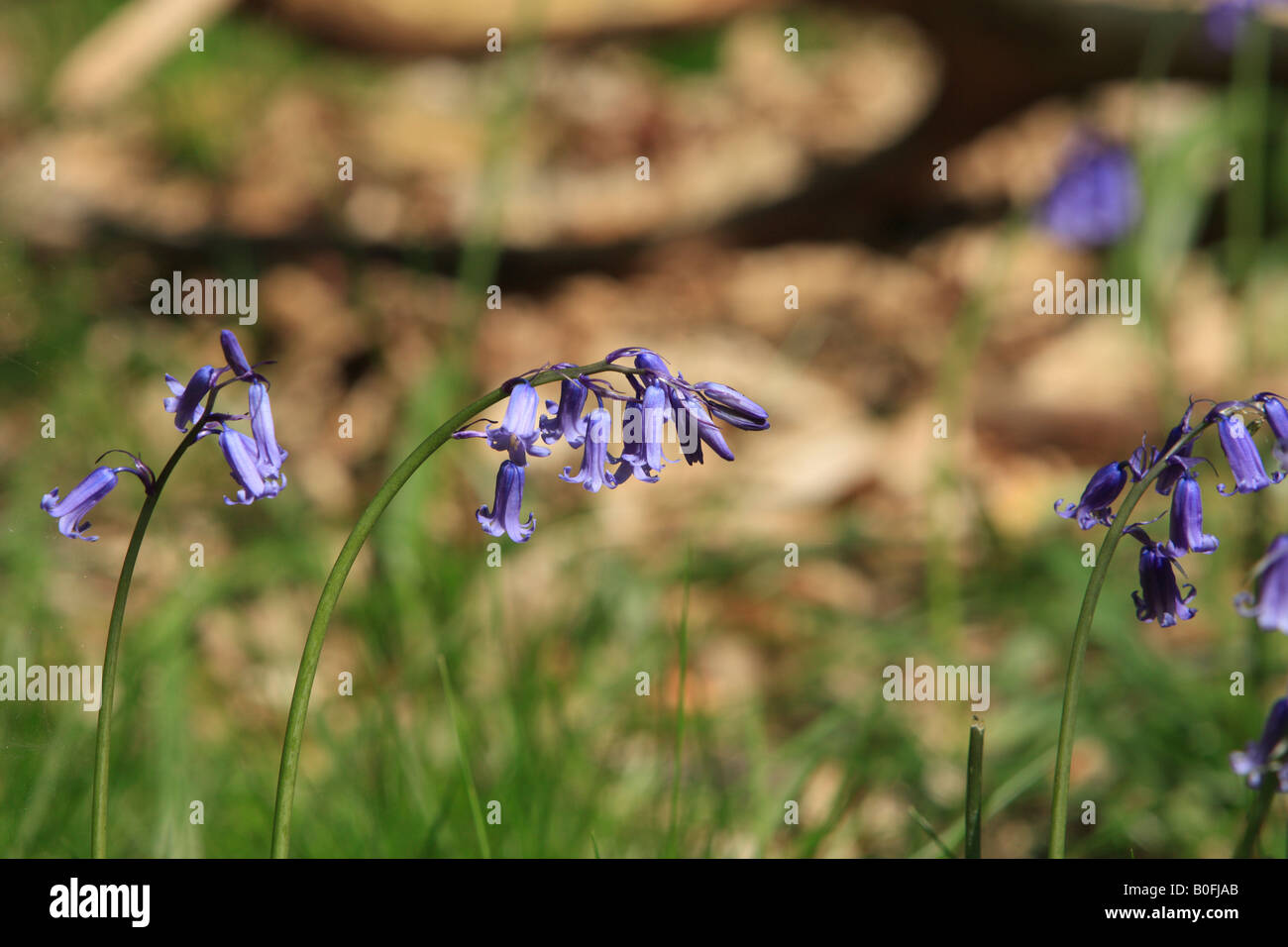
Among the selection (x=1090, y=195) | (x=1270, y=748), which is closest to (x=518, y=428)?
(x=1270, y=748)

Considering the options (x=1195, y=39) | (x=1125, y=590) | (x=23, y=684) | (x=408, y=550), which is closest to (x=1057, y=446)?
(x=1125, y=590)

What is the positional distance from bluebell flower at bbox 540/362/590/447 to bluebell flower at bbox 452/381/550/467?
0.05 ft

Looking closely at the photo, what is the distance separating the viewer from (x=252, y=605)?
307 centimetres

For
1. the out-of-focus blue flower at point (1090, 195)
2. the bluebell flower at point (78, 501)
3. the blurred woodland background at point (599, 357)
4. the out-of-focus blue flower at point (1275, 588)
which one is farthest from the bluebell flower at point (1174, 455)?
the out-of-focus blue flower at point (1090, 195)

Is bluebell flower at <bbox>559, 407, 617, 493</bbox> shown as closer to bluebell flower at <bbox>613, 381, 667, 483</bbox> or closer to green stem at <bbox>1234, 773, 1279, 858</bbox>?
bluebell flower at <bbox>613, 381, 667, 483</bbox>

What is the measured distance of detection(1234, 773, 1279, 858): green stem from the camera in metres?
0.96

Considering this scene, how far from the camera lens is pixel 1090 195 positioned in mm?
4633

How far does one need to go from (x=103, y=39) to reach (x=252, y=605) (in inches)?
120

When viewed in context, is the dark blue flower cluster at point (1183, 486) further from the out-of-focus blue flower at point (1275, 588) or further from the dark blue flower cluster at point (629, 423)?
the dark blue flower cluster at point (629, 423)

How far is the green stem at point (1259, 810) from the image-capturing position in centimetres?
96

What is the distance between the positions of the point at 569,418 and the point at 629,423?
5 centimetres

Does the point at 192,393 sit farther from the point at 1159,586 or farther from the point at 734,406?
the point at 1159,586

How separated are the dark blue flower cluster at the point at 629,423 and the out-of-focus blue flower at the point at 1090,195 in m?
4.14

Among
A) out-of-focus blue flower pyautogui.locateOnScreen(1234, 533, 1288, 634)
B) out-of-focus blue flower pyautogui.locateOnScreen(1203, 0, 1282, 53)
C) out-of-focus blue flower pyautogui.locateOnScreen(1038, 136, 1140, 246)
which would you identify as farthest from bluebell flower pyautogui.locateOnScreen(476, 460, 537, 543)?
out-of-focus blue flower pyautogui.locateOnScreen(1038, 136, 1140, 246)
